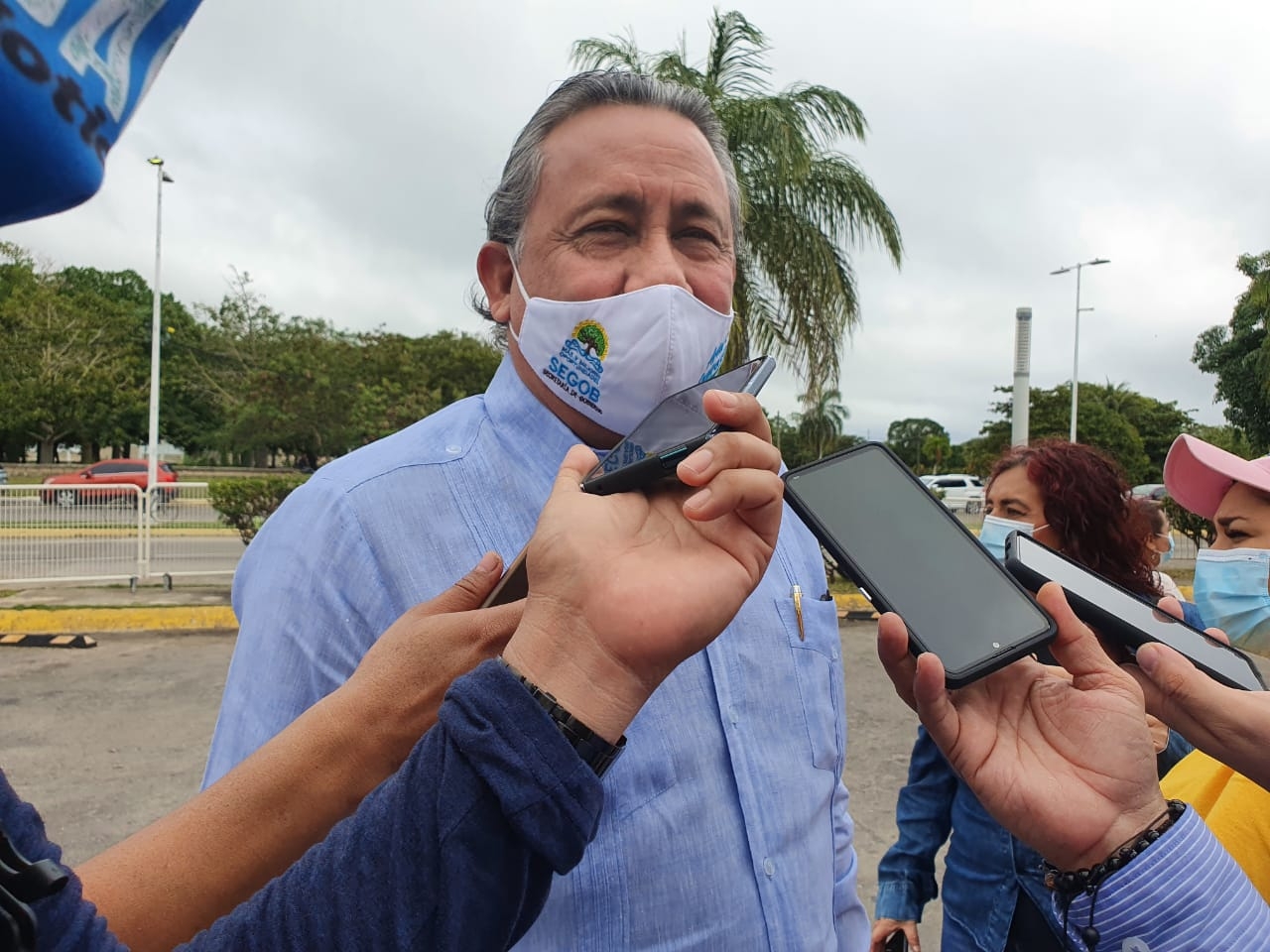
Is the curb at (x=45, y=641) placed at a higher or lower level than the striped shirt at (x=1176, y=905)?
lower

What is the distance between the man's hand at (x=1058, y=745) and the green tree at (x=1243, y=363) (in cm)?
2634

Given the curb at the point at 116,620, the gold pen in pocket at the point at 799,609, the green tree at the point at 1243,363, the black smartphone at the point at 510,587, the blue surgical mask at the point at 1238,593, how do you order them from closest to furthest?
the black smartphone at the point at 510,587 < the gold pen in pocket at the point at 799,609 < the blue surgical mask at the point at 1238,593 < the curb at the point at 116,620 < the green tree at the point at 1243,363

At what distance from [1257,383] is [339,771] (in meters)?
29.3

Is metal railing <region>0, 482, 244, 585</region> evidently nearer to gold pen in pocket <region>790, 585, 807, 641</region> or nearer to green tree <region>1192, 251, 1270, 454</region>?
gold pen in pocket <region>790, 585, 807, 641</region>

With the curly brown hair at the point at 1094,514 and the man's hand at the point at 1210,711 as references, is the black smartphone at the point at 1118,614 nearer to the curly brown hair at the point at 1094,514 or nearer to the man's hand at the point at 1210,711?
the man's hand at the point at 1210,711

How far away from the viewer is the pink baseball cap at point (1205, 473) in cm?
266

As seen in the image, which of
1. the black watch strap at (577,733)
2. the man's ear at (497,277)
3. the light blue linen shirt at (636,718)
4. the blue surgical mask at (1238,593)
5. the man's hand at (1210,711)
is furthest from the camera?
the blue surgical mask at (1238,593)

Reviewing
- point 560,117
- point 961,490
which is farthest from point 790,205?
point 961,490

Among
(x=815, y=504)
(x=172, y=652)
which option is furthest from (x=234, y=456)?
(x=815, y=504)

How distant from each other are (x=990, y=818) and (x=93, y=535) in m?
10.8

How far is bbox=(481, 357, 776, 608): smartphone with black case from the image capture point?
924mm

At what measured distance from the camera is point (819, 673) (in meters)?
1.61

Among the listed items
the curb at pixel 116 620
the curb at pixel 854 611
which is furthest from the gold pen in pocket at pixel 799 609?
the curb at pixel 854 611

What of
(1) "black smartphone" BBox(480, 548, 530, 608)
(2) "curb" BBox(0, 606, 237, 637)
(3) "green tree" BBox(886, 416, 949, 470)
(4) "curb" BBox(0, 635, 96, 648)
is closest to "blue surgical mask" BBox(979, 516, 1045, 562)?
(1) "black smartphone" BBox(480, 548, 530, 608)
